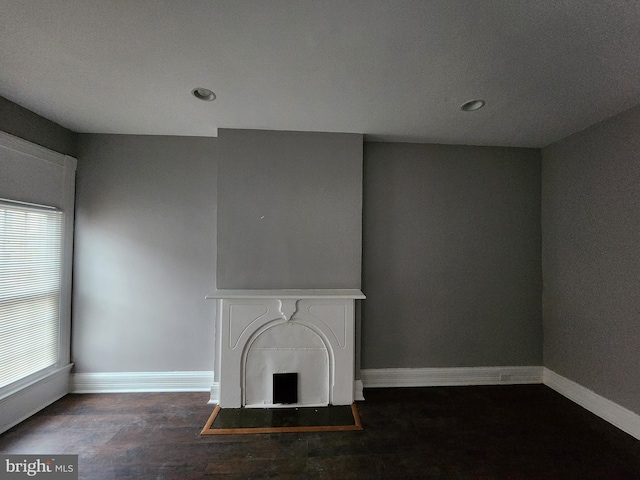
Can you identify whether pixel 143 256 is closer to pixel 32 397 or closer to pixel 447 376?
pixel 32 397

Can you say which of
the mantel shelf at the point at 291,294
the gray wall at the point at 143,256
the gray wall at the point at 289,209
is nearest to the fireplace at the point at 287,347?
the mantel shelf at the point at 291,294

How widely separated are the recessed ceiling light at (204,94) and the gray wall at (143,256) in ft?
2.76

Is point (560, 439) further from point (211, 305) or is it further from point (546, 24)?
point (211, 305)

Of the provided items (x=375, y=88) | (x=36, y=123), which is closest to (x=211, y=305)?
(x=36, y=123)

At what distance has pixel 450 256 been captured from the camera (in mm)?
3004

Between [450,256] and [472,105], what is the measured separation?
147 centimetres

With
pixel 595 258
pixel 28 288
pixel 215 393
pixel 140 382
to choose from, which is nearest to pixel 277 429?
pixel 215 393

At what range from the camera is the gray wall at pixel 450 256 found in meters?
2.95

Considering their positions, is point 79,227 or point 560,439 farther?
point 79,227

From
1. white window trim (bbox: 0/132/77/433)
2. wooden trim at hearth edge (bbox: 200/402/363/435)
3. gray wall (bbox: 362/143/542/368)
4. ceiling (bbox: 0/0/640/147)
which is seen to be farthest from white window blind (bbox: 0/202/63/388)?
gray wall (bbox: 362/143/542/368)

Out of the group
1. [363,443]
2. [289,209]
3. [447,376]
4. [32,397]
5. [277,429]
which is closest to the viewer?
[363,443]

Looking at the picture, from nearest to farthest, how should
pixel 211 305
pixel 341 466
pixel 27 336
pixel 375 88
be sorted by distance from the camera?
pixel 341 466 < pixel 375 88 < pixel 27 336 < pixel 211 305

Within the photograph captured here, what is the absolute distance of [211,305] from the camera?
112 inches

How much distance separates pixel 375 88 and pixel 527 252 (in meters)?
2.43
